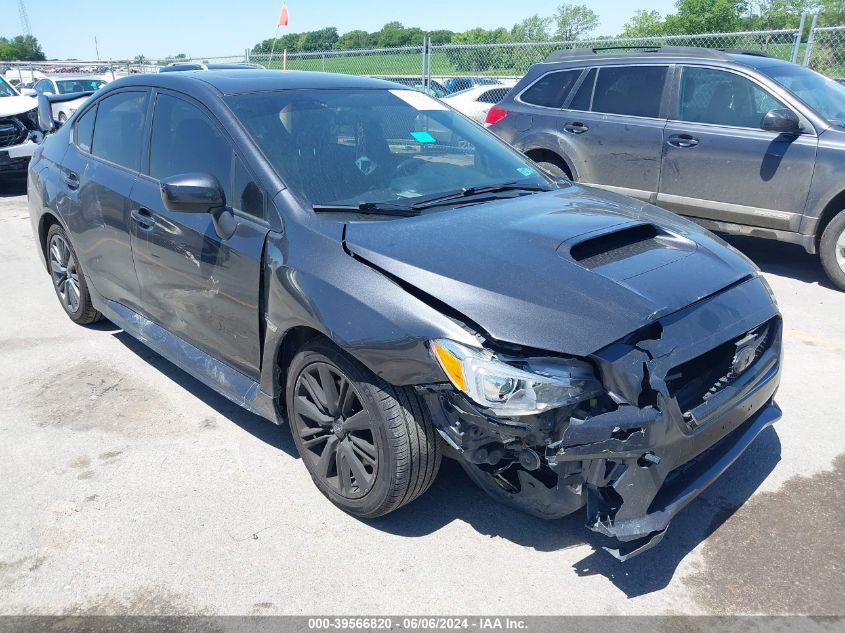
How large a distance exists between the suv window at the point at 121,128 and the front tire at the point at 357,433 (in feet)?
6.10

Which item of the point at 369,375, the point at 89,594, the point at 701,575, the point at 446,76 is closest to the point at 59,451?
the point at 89,594

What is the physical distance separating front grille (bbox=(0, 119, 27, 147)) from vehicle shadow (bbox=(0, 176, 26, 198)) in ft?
1.96

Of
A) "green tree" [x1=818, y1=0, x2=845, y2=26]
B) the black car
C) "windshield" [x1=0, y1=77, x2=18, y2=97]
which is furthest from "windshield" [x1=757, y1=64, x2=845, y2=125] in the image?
"green tree" [x1=818, y1=0, x2=845, y2=26]

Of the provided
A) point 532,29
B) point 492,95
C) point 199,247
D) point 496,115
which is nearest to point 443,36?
point 532,29

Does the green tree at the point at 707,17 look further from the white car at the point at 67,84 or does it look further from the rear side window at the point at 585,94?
the rear side window at the point at 585,94

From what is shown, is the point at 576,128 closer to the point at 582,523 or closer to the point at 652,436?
the point at 582,523

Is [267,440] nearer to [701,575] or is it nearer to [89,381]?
[89,381]

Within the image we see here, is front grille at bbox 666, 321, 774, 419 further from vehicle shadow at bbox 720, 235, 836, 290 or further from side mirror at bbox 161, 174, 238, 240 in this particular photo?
vehicle shadow at bbox 720, 235, 836, 290

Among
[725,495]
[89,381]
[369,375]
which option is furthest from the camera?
[89,381]

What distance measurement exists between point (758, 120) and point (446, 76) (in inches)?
430

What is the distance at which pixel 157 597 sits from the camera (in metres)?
2.61

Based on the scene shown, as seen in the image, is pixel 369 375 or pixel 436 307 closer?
pixel 436 307

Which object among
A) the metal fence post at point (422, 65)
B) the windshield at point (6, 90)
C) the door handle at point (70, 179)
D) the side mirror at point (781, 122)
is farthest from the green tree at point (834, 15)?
the door handle at point (70, 179)

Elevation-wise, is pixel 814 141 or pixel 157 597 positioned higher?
pixel 814 141
